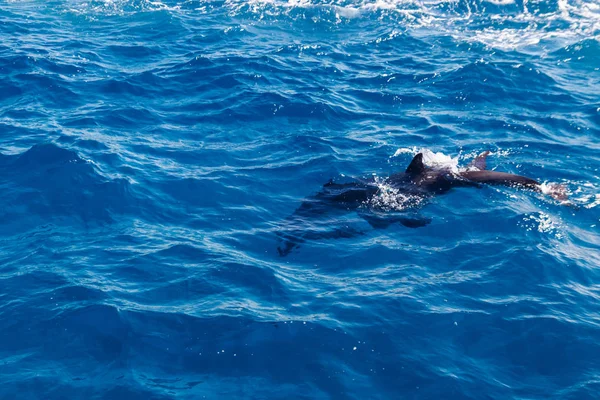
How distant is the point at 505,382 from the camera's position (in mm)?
10422

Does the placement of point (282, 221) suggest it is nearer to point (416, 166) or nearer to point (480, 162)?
point (416, 166)

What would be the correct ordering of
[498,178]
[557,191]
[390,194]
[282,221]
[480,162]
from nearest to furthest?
[282,221], [390,194], [557,191], [498,178], [480,162]

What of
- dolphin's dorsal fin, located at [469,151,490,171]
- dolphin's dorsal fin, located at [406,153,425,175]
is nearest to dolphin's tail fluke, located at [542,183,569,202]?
dolphin's dorsal fin, located at [469,151,490,171]

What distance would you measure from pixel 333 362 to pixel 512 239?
6.01 m

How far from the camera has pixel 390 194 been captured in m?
16.0

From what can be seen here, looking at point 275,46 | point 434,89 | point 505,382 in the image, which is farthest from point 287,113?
point 505,382

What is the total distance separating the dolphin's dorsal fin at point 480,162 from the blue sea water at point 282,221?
453 millimetres

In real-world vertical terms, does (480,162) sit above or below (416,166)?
below

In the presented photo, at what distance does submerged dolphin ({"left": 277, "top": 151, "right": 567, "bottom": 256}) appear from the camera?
14.7 m

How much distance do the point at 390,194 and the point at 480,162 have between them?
3342 millimetres

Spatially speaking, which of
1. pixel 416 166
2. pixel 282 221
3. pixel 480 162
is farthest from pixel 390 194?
pixel 480 162

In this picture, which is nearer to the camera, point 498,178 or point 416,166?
point 416,166

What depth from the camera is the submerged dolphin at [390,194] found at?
14.7 metres

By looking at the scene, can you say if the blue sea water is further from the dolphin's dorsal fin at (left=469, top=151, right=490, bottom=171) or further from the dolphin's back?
the dolphin's dorsal fin at (left=469, top=151, right=490, bottom=171)
